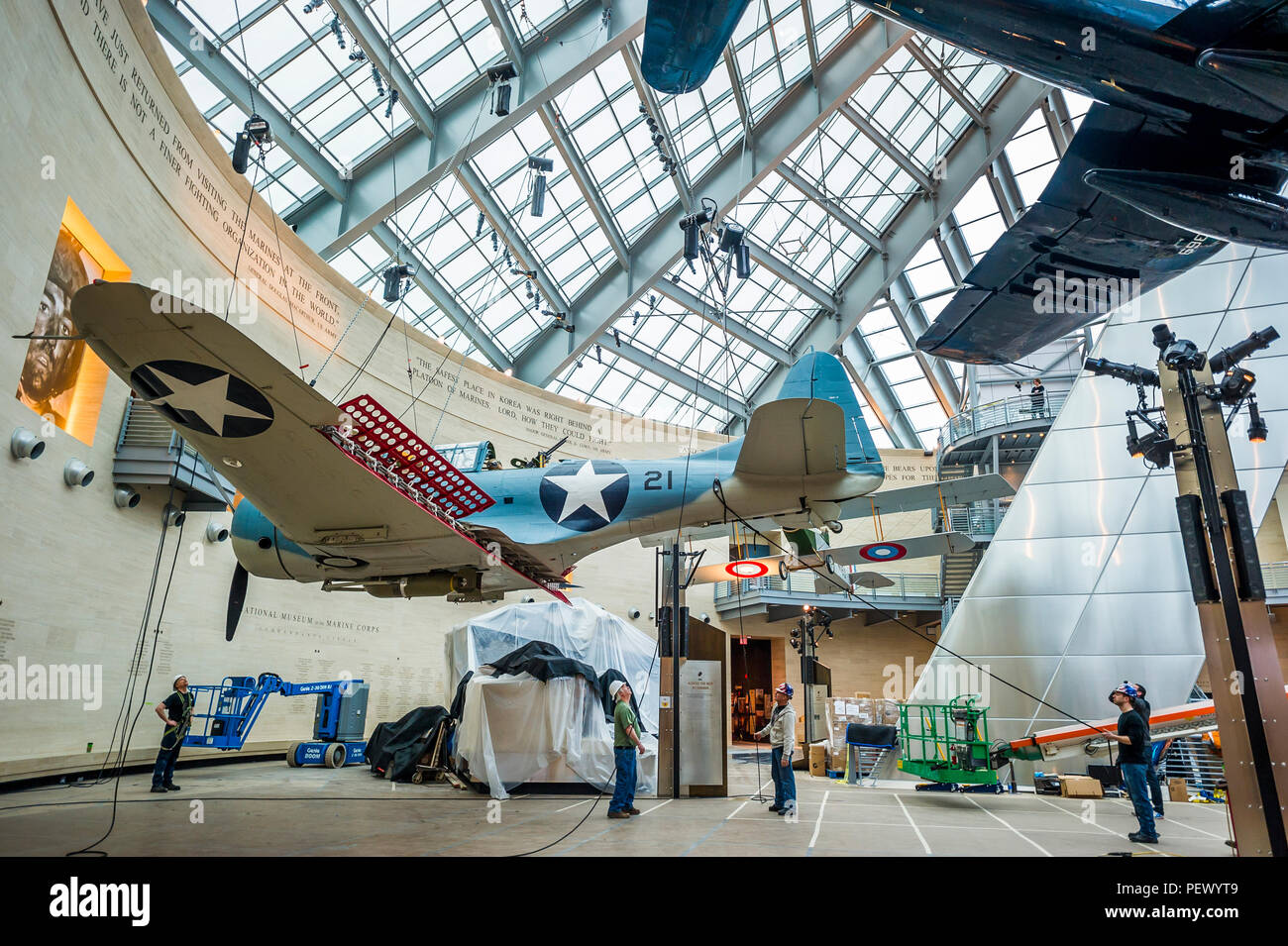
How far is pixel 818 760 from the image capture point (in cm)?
1484

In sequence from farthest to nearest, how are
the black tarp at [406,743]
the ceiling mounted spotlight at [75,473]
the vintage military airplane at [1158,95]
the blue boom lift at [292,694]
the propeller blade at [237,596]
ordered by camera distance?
the blue boom lift at [292,694]
the black tarp at [406,743]
the ceiling mounted spotlight at [75,473]
the propeller blade at [237,596]
the vintage military airplane at [1158,95]

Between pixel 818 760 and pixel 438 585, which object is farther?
pixel 818 760

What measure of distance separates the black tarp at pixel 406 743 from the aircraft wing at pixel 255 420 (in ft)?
16.9

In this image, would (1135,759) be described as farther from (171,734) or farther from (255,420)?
(171,734)

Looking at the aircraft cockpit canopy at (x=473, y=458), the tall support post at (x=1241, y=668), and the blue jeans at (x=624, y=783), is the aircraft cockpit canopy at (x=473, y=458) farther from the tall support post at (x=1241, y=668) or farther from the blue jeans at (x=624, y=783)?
the tall support post at (x=1241, y=668)

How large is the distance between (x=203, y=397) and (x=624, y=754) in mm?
5391

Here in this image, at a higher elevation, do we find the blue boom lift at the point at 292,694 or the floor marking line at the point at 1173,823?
the blue boom lift at the point at 292,694

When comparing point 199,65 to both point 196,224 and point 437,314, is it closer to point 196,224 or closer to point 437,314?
point 196,224

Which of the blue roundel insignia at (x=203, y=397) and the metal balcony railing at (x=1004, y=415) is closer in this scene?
the blue roundel insignia at (x=203, y=397)

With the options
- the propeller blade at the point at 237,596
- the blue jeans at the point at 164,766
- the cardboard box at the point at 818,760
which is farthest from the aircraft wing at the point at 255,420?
the cardboard box at the point at 818,760

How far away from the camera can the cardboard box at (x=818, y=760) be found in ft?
48.6

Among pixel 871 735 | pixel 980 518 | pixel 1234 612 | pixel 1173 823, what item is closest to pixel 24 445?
pixel 1234 612
